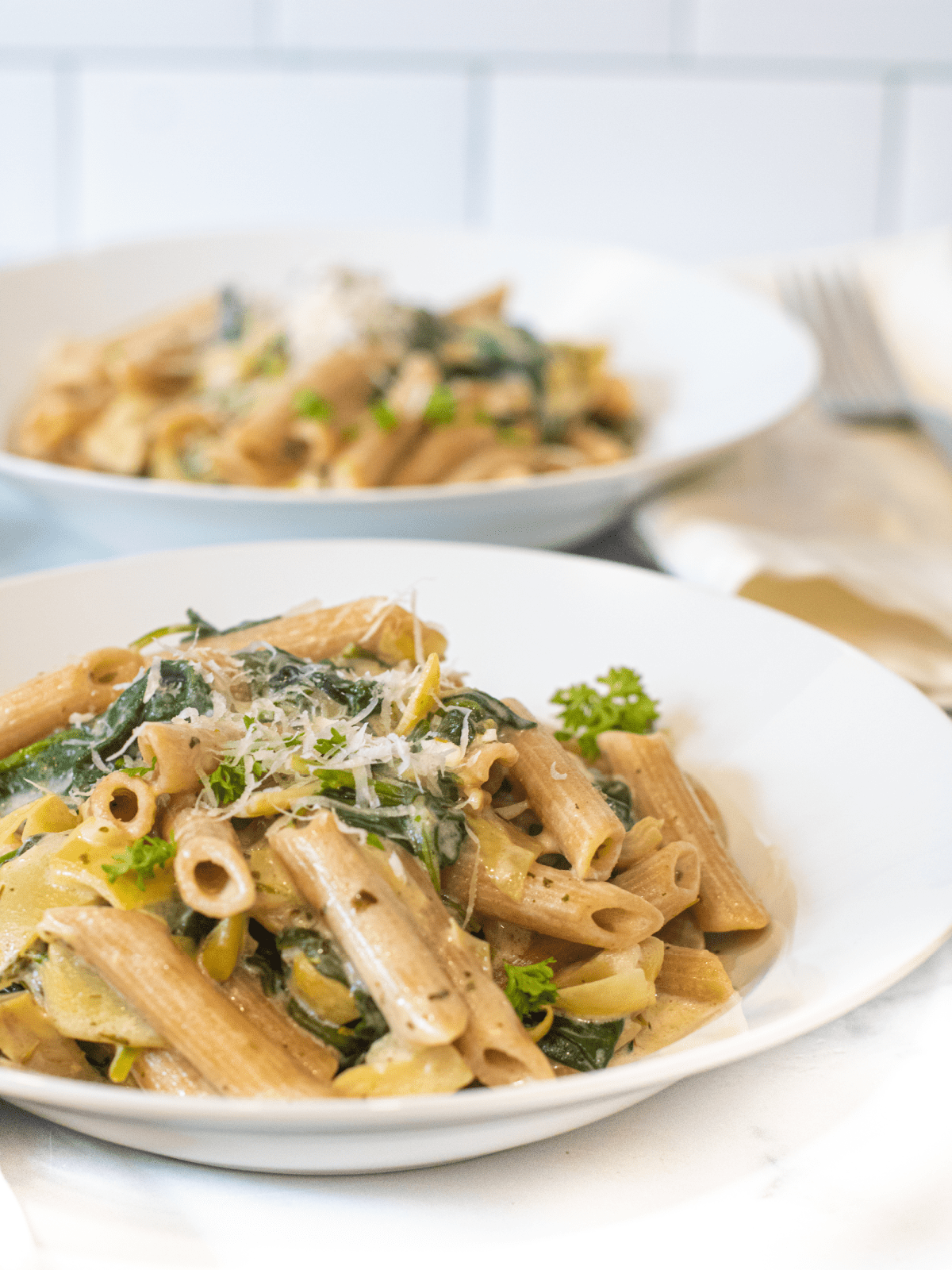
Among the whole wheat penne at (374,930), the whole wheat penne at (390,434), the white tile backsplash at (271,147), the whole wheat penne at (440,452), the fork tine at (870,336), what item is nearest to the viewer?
the whole wheat penne at (374,930)

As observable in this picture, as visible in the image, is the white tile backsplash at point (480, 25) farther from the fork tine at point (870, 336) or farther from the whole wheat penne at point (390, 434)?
the whole wheat penne at point (390, 434)

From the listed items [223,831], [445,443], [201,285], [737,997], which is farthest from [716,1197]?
[201,285]

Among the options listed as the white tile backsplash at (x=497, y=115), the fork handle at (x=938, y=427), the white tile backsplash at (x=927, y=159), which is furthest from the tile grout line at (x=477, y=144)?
the fork handle at (x=938, y=427)

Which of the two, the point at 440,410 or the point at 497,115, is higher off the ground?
the point at 497,115

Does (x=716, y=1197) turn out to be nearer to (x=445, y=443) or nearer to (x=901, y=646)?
(x=901, y=646)

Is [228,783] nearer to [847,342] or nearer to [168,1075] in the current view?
[168,1075]

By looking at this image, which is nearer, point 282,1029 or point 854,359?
point 282,1029

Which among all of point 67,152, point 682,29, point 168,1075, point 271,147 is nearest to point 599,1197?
point 168,1075
